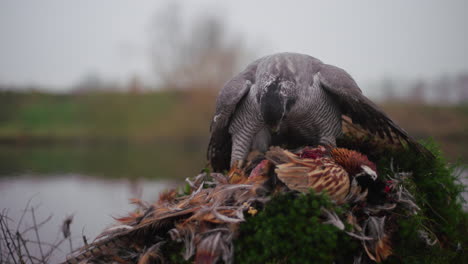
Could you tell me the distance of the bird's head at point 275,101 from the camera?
6.27 feet

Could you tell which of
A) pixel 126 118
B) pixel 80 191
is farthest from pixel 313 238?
pixel 126 118

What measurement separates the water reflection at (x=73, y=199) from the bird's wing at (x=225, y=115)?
71 centimetres

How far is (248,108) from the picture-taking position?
2.35 metres

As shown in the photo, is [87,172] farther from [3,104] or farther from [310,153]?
[310,153]

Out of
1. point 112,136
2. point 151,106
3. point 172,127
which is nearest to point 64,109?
point 112,136

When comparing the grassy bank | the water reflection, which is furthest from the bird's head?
the grassy bank

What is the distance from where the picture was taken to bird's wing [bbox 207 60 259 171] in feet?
7.60

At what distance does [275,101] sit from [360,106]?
2.21 feet

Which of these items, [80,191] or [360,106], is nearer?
[360,106]

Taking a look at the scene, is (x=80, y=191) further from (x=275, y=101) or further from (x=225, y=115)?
(x=275, y=101)

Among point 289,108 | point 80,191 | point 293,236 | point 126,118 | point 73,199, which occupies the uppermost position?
point 289,108

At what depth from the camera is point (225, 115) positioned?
2.38m

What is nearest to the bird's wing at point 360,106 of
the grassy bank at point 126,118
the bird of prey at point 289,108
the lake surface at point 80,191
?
the bird of prey at point 289,108

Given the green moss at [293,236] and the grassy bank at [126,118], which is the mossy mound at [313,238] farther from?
the grassy bank at [126,118]
